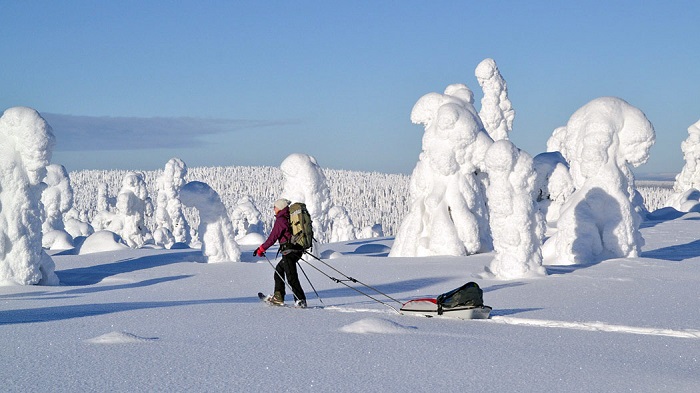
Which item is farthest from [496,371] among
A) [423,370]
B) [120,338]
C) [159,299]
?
[159,299]

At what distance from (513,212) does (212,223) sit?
7.92 metres

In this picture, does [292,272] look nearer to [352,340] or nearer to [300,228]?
[300,228]

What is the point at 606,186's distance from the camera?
647 inches

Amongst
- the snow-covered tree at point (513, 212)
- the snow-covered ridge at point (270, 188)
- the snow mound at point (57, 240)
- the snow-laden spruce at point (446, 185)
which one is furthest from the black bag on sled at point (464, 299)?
the snow-covered ridge at point (270, 188)

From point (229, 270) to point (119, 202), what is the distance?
72.6 feet

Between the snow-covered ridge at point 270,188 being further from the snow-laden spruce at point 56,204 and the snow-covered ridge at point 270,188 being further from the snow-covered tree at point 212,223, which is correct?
the snow-covered tree at point 212,223

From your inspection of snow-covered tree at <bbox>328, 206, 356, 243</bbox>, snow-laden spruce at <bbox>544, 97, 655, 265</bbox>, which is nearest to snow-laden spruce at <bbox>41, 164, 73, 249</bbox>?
snow-covered tree at <bbox>328, 206, 356, 243</bbox>

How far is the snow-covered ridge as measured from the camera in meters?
117

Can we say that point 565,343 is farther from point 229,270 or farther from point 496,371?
point 229,270

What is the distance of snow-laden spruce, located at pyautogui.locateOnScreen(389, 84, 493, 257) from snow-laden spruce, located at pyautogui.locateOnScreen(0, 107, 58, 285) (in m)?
10.0

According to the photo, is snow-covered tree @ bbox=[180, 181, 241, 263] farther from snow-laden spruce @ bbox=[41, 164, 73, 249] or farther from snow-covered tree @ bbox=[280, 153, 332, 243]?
snow-laden spruce @ bbox=[41, 164, 73, 249]

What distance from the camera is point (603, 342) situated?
23.9 ft

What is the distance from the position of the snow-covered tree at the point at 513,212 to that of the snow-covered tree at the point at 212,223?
7.13 m

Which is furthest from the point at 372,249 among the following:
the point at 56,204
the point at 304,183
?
the point at 56,204
